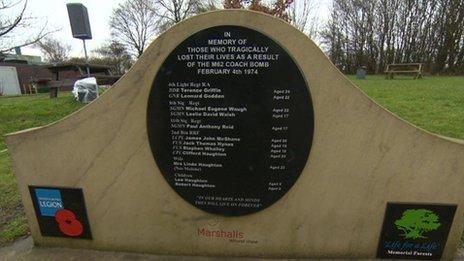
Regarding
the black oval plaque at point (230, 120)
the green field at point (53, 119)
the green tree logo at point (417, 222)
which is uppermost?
the black oval plaque at point (230, 120)

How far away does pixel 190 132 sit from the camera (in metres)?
2.38

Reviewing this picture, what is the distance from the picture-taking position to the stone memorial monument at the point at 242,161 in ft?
7.34

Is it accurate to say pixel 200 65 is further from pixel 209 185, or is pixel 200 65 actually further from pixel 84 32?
pixel 84 32

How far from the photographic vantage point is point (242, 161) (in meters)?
2.39

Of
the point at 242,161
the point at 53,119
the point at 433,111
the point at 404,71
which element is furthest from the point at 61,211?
the point at 404,71

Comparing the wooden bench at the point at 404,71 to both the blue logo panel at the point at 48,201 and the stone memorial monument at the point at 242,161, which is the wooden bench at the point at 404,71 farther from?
the blue logo panel at the point at 48,201

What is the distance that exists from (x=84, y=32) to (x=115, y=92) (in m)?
6.26

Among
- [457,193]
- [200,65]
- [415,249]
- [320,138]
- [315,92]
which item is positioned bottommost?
[415,249]

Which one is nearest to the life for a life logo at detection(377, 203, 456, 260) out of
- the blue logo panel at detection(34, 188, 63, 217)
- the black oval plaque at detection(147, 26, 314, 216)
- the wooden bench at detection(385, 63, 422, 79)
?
the black oval plaque at detection(147, 26, 314, 216)

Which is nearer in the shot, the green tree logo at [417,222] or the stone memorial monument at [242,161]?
the stone memorial monument at [242,161]

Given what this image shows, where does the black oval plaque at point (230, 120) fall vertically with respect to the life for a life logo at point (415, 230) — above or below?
above

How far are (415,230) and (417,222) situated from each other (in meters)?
0.07

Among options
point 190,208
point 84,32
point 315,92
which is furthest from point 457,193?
point 84,32

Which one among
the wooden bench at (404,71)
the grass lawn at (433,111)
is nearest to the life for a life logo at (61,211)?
the grass lawn at (433,111)
